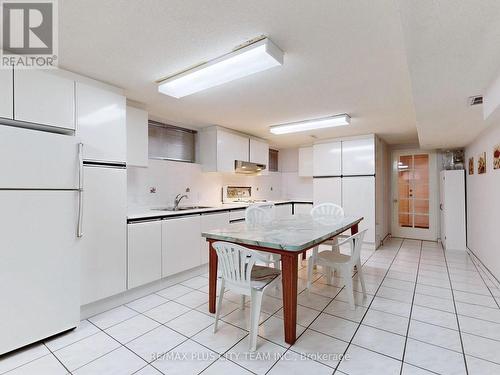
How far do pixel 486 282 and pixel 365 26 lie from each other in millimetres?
3406

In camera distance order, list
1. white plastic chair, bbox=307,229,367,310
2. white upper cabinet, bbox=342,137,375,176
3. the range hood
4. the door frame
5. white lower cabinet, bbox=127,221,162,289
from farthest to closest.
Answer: the door frame
white upper cabinet, bbox=342,137,375,176
the range hood
white lower cabinet, bbox=127,221,162,289
white plastic chair, bbox=307,229,367,310

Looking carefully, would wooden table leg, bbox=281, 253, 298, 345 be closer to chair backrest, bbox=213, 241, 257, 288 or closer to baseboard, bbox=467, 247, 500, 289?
chair backrest, bbox=213, 241, 257, 288

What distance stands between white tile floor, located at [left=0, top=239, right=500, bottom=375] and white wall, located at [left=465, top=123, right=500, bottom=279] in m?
0.56

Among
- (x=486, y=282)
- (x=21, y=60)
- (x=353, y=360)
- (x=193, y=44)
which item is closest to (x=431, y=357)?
(x=353, y=360)

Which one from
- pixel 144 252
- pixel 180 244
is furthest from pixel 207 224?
pixel 144 252

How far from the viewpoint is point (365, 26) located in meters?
1.63

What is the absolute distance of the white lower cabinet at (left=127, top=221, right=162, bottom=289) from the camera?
2.70 meters

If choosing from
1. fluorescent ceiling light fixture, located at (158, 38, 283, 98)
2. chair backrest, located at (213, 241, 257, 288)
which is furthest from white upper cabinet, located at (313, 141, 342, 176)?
chair backrest, located at (213, 241, 257, 288)

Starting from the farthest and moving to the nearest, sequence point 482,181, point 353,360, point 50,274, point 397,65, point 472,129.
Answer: point 482,181 → point 472,129 → point 397,65 → point 50,274 → point 353,360

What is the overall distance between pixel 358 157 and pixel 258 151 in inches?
77.1

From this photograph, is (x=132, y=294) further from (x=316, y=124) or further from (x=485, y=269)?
(x=485, y=269)

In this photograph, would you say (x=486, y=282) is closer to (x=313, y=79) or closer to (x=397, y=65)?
(x=397, y=65)

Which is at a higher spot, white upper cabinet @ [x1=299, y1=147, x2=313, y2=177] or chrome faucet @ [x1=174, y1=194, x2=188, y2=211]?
white upper cabinet @ [x1=299, y1=147, x2=313, y2=177]

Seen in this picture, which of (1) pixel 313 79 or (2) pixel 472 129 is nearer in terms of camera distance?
(1) pixel 313 79
